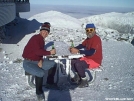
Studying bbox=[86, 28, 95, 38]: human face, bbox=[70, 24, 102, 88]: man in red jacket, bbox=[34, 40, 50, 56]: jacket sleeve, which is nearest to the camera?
bbox=[34, 40, 50, 56]: jacket sleeve

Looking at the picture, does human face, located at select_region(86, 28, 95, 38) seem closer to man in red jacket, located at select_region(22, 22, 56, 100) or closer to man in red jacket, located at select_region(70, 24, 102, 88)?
man in red jacket, located at select_region(70, 24, 102, 88)

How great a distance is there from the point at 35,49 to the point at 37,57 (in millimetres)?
330

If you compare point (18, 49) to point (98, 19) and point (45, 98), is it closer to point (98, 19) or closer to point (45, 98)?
point (45, 98)

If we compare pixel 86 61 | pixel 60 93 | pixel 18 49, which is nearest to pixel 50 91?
pixel 60 93

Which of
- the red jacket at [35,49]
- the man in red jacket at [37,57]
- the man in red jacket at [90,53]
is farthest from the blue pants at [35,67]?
the man in red jacket at [90,53]

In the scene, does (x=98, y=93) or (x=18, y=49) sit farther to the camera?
(x=18, y=49)

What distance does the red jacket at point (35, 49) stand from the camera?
5.20m

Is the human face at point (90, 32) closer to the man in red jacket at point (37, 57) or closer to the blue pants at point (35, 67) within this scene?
the man in red jacket at point (37, 57)

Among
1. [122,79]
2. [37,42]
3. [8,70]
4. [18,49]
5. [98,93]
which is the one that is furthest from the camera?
[18,49]

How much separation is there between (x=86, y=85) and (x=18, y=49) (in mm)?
6832

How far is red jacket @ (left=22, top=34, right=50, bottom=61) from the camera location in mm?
5199

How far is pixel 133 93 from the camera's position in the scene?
19.7ft

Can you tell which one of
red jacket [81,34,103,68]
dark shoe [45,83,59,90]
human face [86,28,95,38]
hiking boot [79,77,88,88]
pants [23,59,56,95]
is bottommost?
dark shoe [45,83,59,90]

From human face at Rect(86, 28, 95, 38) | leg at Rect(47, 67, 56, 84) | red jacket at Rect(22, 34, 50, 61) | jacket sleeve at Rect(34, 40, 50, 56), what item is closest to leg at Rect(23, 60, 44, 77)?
red jacket at Rect(22, 34, 50, 61)
